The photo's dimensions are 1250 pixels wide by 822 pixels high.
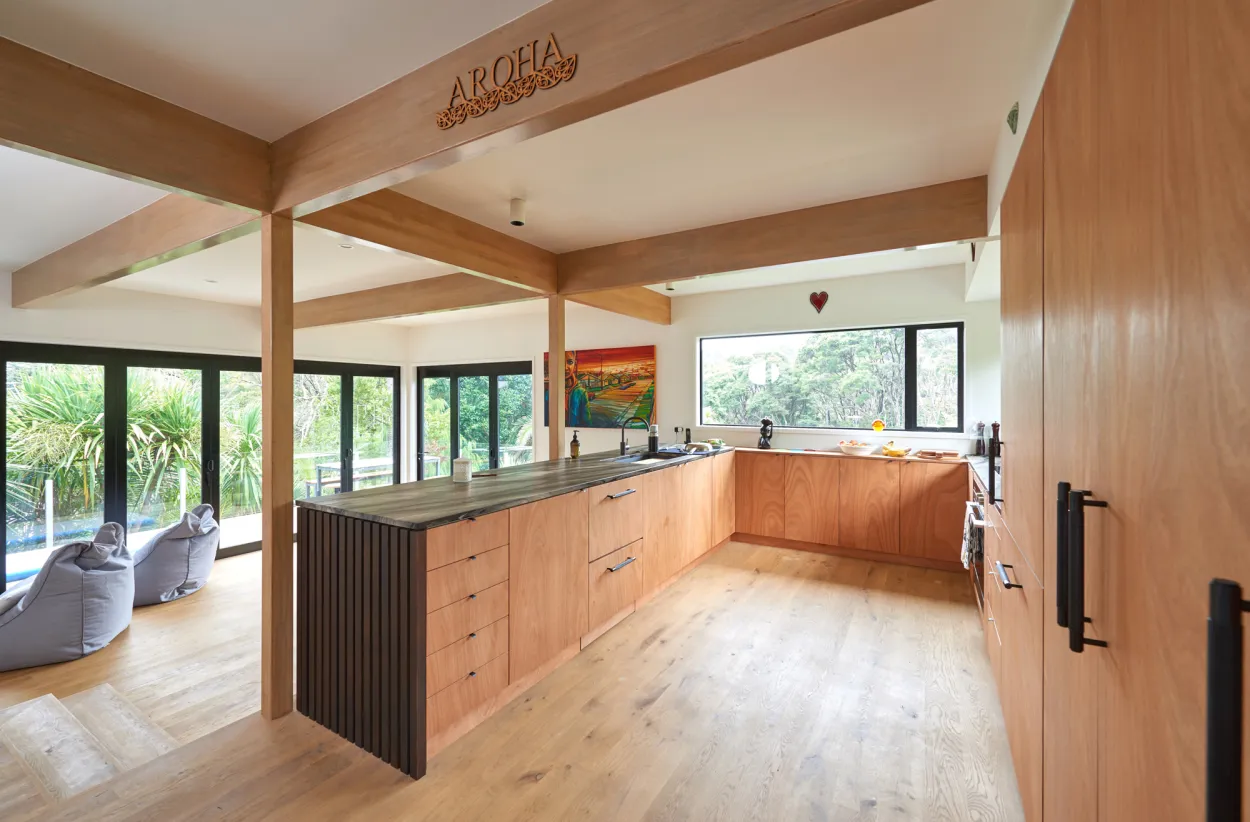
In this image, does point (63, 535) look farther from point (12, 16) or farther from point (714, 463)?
point (714, 463)

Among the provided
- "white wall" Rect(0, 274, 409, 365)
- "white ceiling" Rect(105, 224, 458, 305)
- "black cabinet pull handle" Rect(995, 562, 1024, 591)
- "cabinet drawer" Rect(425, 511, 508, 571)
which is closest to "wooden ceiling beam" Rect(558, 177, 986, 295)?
"white ceiling" Rect(105, 224, 458, 305)

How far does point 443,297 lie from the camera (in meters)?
4.47

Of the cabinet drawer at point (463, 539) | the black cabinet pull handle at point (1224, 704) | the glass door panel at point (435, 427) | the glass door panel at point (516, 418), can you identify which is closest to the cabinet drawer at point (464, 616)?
the cabinet drawer at point (463, 539)

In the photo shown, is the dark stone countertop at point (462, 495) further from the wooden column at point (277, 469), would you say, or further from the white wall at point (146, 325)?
the white wall at point (146, 325)

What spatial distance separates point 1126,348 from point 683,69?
3.59 ft

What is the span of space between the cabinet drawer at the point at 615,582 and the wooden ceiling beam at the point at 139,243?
7.80 feet

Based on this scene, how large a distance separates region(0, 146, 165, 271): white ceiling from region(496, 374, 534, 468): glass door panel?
160 inches

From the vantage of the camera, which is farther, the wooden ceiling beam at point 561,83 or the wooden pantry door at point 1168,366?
the wooden ceiling beam at point 561,83

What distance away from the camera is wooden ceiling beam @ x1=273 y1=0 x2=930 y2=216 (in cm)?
120

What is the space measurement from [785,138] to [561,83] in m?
1.18

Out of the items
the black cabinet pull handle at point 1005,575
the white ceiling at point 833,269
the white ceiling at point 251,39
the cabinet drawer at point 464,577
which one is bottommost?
the cabinet drawer at point 464,577

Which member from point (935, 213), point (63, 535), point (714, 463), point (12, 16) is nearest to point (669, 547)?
point (714, 463)

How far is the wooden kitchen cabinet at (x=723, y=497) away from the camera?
451 centimetres

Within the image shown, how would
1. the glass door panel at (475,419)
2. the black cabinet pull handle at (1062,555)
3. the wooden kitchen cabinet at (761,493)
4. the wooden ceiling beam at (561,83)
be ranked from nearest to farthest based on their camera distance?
the black cabinet pull handle at (1062,555), the wooden ceiling beam at (561,83), the wooden kitchen cabinet at (761,493), the glass door panel at (475,419)
